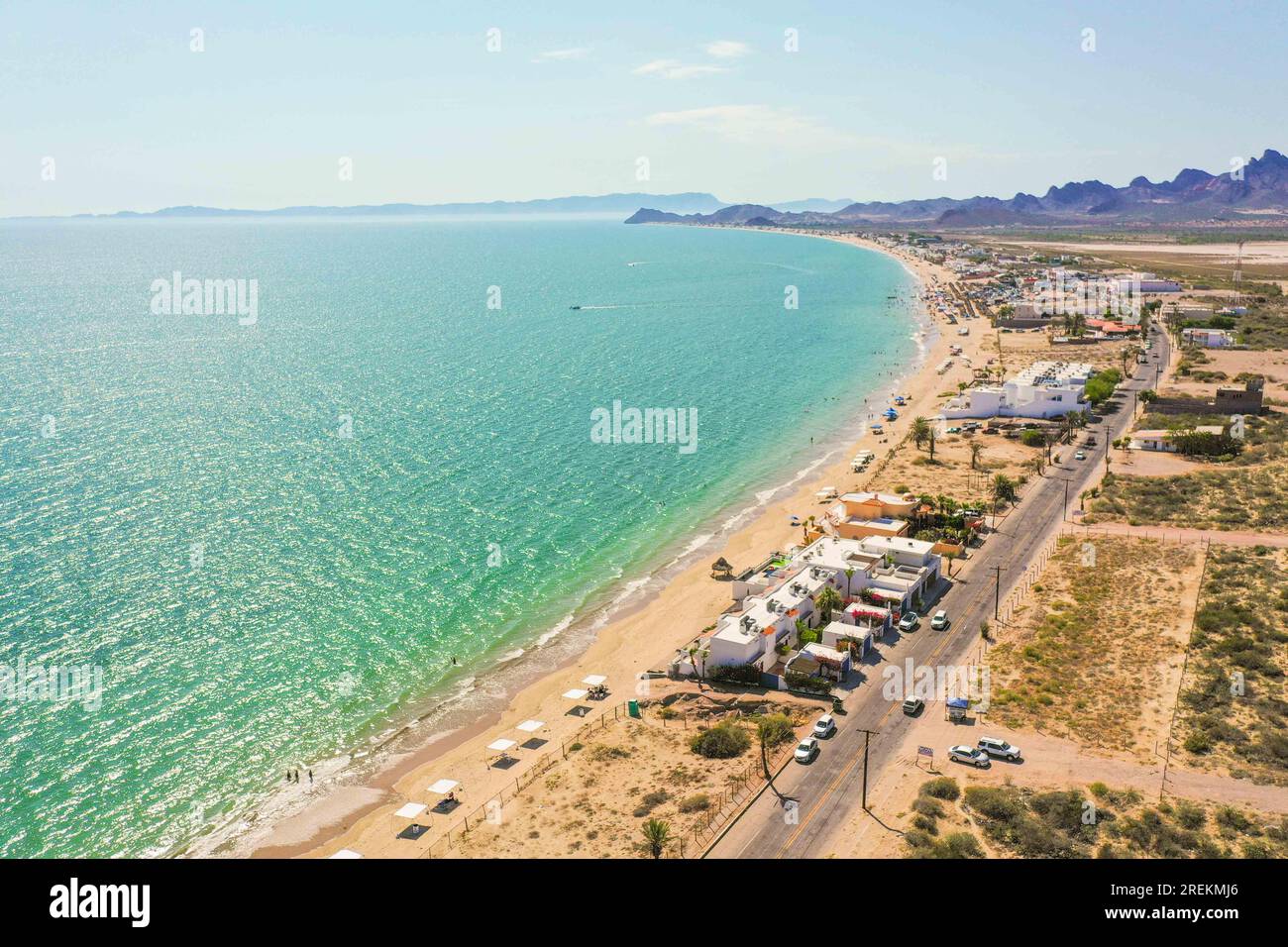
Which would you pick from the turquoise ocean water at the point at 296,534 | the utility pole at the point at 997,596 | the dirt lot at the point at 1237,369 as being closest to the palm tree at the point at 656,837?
the turquoise ocean water at the point at 296,534

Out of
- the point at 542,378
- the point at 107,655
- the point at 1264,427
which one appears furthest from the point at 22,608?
the point at 1264,427

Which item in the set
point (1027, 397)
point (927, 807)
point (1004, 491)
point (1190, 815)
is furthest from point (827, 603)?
point (1027, 397)

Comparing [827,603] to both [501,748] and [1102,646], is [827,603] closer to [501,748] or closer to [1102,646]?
[1102,646]

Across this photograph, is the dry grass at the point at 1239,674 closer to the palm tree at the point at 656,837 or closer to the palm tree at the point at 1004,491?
the palm tree at the point at 1004,491

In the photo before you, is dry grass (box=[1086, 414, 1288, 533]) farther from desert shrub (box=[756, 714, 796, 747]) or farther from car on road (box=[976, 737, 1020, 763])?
desert shrub (box=[756, 714, 796, 747])

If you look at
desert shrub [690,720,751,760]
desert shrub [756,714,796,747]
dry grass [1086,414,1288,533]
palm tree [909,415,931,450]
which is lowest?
desert shrub [690,720,751,760]

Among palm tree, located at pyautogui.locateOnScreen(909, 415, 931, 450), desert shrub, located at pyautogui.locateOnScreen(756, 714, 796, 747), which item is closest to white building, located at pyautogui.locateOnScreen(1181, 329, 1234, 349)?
palm tree, located at pyautogui.locateOnScreen(909, 415, 931, 450)
